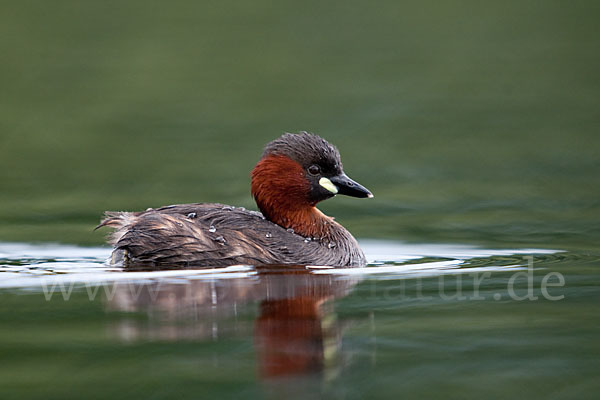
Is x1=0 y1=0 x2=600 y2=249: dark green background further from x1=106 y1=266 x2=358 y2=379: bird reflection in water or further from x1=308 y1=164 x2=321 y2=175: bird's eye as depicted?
x1=106 y1=266 x2=358 y2=379: bird reflection in water

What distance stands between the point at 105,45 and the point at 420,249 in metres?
11.7

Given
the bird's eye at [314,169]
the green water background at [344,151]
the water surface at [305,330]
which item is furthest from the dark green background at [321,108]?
the water surface at [305,330]

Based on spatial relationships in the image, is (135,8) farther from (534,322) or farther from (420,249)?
(534,322)

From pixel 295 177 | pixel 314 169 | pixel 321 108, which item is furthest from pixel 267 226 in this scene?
pixel 321 108

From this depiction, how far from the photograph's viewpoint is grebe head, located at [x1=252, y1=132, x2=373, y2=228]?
8.76 meters

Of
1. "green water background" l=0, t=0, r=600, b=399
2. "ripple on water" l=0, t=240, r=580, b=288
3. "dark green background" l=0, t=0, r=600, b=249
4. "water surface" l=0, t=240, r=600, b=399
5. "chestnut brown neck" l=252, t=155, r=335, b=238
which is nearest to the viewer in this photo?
"water surface" l=0, t=240, r=600, b=399

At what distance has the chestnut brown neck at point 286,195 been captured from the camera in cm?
875

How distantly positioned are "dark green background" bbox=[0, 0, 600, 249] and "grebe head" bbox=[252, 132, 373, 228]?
1243mm

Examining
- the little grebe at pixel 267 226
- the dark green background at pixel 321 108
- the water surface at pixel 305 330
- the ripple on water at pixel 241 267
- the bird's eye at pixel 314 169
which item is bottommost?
the water surface at pixel 305 330

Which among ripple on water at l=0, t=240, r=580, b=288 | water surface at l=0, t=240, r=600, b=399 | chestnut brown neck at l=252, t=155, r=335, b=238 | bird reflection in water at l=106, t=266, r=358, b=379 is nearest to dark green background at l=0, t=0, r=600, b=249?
ripple on water at l=0, t=240, r=580, b=288

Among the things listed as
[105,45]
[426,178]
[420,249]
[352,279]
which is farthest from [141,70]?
[352,279]

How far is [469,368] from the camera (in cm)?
510

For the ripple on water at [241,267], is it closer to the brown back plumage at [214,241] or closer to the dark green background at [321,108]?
the brown back plumage at [214,241]

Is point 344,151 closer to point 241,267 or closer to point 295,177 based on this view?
point 295,177
